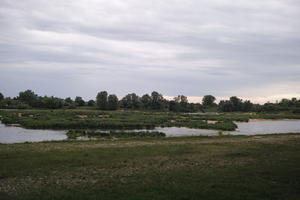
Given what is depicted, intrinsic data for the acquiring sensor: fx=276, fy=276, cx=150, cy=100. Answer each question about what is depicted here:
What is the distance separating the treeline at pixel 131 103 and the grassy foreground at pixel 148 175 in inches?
4468

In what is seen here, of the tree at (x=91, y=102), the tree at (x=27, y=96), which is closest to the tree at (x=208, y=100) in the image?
the tree at (x=91, y=102)

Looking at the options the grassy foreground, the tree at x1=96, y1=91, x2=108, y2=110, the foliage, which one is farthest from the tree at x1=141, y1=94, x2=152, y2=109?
the grassy foreground

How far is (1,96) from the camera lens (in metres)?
159

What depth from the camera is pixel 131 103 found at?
155125 millimetres

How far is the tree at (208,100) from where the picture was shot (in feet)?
639

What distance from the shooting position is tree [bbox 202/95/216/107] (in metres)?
195

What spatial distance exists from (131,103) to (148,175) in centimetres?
14308

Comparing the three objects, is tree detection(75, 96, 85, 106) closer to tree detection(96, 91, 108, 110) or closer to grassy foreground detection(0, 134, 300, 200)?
tree detection(96, 91, 108, 110)

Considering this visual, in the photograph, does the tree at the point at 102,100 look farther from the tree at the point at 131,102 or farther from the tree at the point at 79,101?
the tree at the point at 131,102

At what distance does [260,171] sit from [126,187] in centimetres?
678

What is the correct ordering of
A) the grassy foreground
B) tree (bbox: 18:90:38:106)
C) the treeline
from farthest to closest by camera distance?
tree (bbox: 18:90:38:106) < the treeline < the grassy foreground

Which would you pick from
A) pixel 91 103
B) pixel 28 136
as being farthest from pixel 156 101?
pixel 28 136

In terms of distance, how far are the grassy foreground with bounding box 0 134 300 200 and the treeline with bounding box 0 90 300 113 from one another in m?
113

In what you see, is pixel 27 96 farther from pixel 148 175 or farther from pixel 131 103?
pixel 148 175
